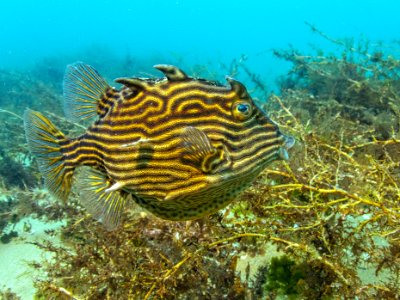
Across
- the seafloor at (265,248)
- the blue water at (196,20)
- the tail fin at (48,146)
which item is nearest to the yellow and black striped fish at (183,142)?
the tail fin at (48,146)

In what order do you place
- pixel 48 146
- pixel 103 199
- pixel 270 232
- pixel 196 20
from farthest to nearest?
pixel 196 20
pixel 270 232
pixel 48 146
pixel 103 199

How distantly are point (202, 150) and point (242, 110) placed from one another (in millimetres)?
365

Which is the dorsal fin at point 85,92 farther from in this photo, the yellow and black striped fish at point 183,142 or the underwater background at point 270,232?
the underwater background at point 270,232

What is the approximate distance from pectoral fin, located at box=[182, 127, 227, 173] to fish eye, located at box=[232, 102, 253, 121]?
25 cm

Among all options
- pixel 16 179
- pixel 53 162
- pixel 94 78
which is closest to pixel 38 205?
pixel 16 179

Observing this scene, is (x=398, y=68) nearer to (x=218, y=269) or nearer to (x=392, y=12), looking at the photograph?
(x=218, y=269)

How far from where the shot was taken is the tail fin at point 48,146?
280 cm

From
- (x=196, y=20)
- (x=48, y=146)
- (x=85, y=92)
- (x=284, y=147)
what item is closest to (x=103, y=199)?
(x=48, y=146)

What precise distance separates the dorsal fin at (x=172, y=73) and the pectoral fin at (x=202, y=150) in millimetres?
374

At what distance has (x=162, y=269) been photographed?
3.10m

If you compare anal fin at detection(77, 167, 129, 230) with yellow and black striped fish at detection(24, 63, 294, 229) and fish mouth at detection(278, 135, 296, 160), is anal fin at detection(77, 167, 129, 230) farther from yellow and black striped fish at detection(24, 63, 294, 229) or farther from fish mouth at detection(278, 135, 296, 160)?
fish mouth at detection(278, 135, 296, 160)

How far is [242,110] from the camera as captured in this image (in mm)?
2262

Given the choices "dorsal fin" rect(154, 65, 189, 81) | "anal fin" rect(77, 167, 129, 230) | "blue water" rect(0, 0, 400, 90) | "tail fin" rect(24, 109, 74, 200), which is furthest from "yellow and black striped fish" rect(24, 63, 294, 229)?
"blue water" rect(0, 0, 400, 90)

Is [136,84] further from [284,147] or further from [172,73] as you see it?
[284,147]
